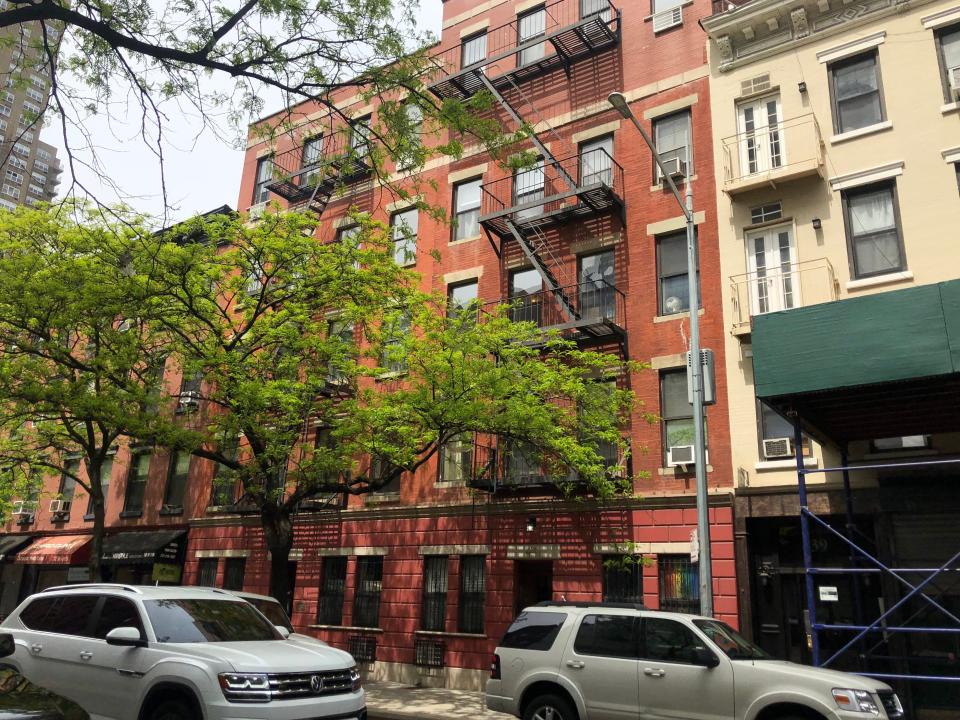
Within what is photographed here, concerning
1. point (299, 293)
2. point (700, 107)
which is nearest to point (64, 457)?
point (299, 293)

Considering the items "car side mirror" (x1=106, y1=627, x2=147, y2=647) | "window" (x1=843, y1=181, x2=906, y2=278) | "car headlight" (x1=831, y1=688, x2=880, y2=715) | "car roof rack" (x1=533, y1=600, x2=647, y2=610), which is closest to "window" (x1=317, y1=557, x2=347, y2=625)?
"car roof rack" (x1=533, y1=600, x2=647, y2=610)

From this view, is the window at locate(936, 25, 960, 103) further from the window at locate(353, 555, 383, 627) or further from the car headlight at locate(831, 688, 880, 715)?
the window at locate(353, 555, 383, 627)

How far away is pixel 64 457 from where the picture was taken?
2980 centimetres

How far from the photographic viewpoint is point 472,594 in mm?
19016

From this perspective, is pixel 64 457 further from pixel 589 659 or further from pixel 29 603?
pixel 589 659

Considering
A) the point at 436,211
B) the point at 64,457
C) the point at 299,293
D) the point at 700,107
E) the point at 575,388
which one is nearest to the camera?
the point at 436,211

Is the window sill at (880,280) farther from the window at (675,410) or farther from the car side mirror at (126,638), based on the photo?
the car side mirror at (126,638)

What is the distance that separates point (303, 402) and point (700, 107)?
1244cm

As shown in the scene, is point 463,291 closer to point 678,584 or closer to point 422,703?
point 678,584

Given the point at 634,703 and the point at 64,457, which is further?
the point at 64,457

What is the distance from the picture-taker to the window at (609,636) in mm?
9617

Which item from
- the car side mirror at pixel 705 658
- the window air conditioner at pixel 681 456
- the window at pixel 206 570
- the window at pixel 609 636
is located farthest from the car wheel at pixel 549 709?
the window at pixel 206 570

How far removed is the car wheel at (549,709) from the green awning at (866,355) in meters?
5.37

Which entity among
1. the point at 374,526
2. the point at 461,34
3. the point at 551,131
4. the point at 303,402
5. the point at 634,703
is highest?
the point at 461,34
